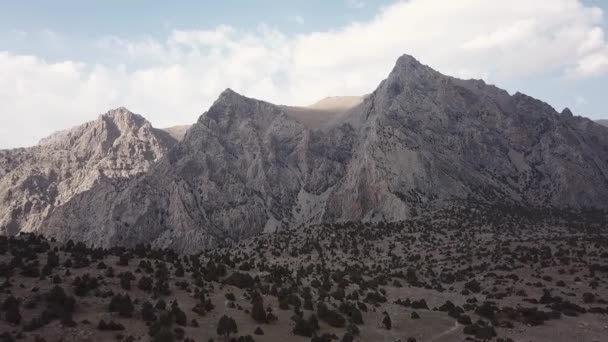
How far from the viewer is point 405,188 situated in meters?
124

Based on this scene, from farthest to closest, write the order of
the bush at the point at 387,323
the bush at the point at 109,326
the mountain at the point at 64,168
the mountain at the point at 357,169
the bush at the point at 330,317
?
1. the mountain at the point at 64,168
2. the mountain at the point at 357,169
3. the bush at the point at 387,323
4. the bush at the point at 330,317
5. the bush at the point at 109,326

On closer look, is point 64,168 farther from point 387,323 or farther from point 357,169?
point 387,323

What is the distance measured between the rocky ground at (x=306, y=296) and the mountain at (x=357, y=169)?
1576 inches

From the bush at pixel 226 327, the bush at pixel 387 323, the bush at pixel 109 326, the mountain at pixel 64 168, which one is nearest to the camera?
the bush at pixel 109 326

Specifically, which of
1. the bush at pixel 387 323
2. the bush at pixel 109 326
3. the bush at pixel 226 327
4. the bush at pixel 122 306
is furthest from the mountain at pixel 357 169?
the bush at pixel 109 326

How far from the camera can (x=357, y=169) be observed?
13600cm

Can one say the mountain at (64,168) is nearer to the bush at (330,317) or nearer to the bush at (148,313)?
the bush at (330,317)

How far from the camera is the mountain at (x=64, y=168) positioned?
552 ft

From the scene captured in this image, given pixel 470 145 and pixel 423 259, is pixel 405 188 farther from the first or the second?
pixel 423 259

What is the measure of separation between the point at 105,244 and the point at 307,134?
6667 centimetres

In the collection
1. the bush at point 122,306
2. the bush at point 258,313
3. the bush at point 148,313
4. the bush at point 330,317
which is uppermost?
the bush at point 122,306

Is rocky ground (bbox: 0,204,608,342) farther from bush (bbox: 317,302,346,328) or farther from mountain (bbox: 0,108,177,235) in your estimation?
mountain (bbox: 0,108,177,235)

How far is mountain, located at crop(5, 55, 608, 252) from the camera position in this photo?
5098 inches

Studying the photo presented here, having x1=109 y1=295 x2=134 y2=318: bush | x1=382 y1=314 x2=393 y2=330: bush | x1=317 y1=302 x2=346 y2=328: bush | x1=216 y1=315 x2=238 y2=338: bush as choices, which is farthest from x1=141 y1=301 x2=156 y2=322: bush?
x1=382 y1=314 x2=393 y2=330: bush
